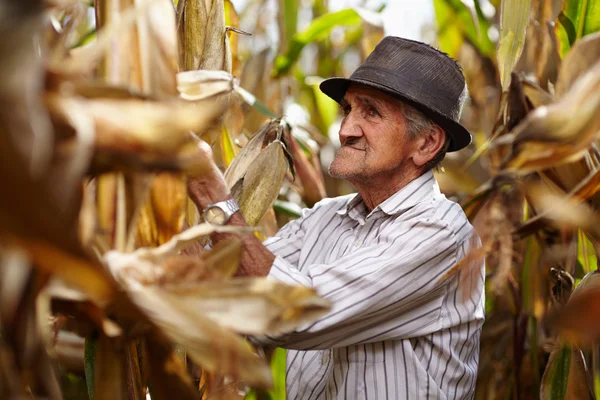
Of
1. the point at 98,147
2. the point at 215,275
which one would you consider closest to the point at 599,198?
the point at 215,275

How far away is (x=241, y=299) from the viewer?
629 mm

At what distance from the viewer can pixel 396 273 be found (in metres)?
1.14

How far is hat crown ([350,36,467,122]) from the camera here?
138 cm

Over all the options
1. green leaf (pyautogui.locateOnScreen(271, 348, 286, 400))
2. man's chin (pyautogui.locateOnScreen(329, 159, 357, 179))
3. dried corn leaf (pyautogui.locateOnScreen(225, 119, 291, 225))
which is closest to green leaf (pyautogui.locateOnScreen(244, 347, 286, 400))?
green leaf (pyautogui.locateOnScreen(271, 348, 286, 400))

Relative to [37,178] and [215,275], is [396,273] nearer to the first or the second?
→ [215,275]

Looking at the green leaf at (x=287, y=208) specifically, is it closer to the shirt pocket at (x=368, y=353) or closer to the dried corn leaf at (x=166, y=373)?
the shirt pocket at (x=368, y=353)

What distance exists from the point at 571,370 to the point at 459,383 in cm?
20

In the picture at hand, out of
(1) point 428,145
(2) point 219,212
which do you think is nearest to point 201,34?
(2) point 219,212

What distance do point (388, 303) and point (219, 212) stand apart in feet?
1.03

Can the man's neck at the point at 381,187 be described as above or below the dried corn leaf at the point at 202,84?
below

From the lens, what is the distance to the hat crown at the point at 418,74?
138 centimetres

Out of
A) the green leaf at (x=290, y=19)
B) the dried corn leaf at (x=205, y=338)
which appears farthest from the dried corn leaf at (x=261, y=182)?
the green leaf at (x=290, y=19)

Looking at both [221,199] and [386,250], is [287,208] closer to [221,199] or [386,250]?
[386,250]

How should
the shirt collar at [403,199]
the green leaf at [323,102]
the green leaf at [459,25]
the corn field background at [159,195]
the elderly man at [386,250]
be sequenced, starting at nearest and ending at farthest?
the corn field background at [159,195]
the elderly man at [386,250]
the shirt collar at [403,199]
the green leaf at [459,25]
the green leaf at [323,102]
